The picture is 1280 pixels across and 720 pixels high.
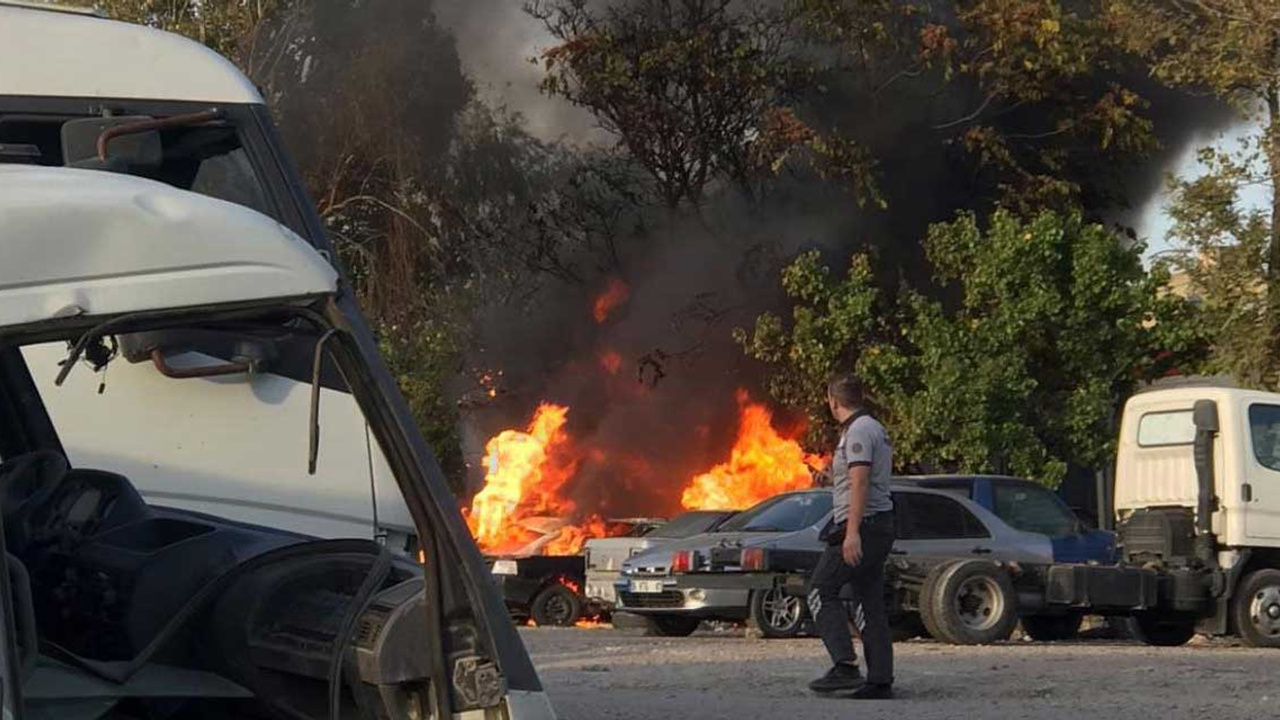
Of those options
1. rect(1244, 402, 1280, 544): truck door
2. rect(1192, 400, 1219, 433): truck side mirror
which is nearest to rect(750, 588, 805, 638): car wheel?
rect(1192, 400, 1219, 433): truck side mirror

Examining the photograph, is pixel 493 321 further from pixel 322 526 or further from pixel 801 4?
pixel 322 526

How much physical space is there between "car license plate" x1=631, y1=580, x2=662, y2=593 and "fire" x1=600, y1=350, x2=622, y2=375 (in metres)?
12.1

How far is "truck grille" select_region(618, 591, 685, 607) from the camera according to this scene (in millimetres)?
18469

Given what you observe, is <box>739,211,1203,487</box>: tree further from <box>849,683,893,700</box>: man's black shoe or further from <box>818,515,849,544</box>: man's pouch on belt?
<box>818,515,849,544</box>: man's pouch on belt

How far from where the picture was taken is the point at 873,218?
98.9ft

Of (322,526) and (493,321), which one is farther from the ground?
(493,321)

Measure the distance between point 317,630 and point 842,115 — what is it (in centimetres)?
2579

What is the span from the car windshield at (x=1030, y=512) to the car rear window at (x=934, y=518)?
0.68 m

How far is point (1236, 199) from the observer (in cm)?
2480

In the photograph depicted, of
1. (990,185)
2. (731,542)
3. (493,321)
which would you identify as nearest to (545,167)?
(493,321)

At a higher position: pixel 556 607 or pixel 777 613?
pixel 556 607

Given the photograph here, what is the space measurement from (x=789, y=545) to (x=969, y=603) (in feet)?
5.95

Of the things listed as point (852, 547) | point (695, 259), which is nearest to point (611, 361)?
point (695, 259)

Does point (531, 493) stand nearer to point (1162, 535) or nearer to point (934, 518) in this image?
point (934, 518)
